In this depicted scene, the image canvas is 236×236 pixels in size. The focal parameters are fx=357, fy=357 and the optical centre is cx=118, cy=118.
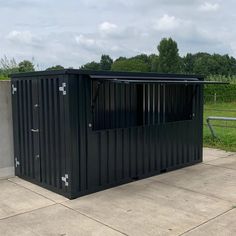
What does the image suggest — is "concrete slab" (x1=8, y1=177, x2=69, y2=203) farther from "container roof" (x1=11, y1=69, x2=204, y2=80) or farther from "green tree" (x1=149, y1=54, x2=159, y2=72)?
"green tree" (x1=149, y1=54, x2=159, y2=72)

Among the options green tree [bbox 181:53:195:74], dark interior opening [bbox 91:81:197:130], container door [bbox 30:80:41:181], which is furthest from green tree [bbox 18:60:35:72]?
green tree [bbox 181:53:195:74]

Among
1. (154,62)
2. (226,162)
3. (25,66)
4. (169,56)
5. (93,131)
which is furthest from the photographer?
(154,62)

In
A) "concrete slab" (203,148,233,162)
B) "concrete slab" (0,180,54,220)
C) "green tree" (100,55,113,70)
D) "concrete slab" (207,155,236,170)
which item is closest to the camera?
"concrete slab" (0,180,54,220)

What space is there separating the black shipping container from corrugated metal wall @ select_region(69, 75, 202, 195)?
0.6 inches

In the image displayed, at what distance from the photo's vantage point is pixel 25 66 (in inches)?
397

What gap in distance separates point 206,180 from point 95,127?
7.09ft

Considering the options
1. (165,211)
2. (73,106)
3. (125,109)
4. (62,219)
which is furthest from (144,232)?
(125,109)

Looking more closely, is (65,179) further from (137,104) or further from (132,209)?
(137,104)

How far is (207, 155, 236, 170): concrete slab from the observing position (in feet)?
23.5

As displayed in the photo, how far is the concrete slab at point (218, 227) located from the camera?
12.8 feet

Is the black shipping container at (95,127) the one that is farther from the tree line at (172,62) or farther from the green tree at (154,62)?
the green tree at (154,62)

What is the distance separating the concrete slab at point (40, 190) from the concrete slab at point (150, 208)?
9.1 inches

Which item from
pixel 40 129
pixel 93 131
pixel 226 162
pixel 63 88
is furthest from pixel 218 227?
pixel 226 162

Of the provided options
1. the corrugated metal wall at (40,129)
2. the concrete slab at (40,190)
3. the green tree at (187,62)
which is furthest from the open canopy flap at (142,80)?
the green tree at (187,62)
